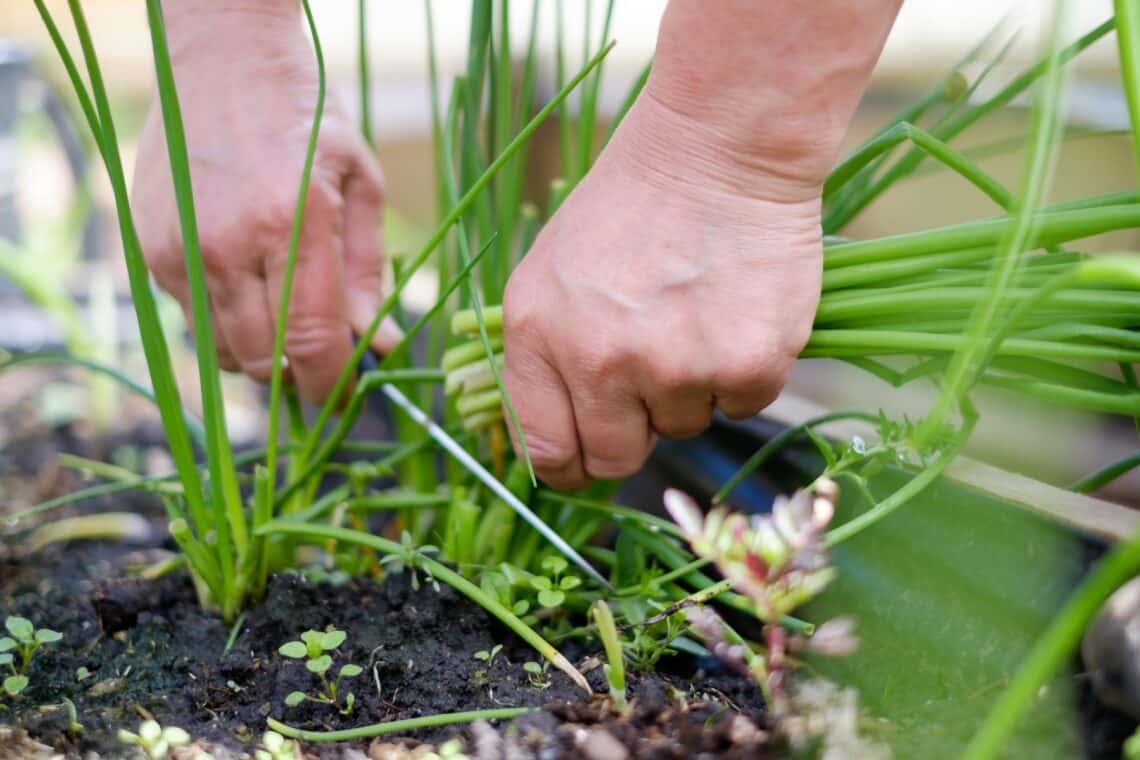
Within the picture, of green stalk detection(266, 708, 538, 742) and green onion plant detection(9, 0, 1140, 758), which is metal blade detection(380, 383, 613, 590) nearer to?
green onion plant detection(9, 0, 1140, 758)

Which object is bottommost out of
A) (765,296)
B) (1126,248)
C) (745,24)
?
(1126,248)

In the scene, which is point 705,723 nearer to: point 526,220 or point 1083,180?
point 526,220

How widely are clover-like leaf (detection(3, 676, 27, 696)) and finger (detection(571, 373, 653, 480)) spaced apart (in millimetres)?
411

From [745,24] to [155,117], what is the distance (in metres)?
0.53

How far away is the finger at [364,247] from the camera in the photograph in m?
0.95

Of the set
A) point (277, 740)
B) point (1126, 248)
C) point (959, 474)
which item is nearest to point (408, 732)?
point (277, 740)

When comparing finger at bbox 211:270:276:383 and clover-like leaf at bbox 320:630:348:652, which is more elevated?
finger at bbox 211:270:276:383

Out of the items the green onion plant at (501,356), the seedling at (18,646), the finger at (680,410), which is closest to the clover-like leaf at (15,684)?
the seedling at (18,646)

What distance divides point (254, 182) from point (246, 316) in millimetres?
119

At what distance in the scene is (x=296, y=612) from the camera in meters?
0.77

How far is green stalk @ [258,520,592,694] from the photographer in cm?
65

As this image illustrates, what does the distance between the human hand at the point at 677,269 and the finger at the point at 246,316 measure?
29 cm

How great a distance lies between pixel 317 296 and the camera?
2.89 feet

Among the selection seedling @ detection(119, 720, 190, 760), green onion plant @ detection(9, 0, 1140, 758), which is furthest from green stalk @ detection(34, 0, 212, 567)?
seedling @ detection(119, 720, 190, 760)
